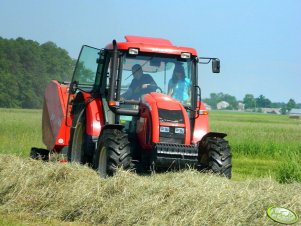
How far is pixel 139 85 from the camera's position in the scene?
34.7 ft

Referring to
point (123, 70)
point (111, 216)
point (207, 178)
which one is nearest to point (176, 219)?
point (111, 216)

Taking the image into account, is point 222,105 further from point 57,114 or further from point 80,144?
point 80,144

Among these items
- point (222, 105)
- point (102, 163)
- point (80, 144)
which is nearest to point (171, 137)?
point (102, 163)

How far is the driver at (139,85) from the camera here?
10.5 m

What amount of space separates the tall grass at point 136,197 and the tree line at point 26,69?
4884 centimetres

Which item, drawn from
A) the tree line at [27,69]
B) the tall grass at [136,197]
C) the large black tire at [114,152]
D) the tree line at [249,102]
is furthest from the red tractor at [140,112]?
the tree line at [249,102]

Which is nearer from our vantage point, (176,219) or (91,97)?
(176,219)

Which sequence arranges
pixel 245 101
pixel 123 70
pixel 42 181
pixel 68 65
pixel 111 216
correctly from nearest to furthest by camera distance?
1. pixel 111 216
2. pixel 42 181
3. pixel 123 70
4. pixel 68 65
5. pixel 245 101

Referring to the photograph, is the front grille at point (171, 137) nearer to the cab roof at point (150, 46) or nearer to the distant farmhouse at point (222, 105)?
the cab roof at point (150, 46)

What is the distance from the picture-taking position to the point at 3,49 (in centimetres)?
6356

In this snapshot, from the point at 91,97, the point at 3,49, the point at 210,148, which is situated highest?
the point at 3,49

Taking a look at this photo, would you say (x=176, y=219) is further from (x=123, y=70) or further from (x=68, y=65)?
(x=68, y=65)

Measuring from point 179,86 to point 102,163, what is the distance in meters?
1.88

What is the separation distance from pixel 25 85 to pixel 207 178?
2064 inches
